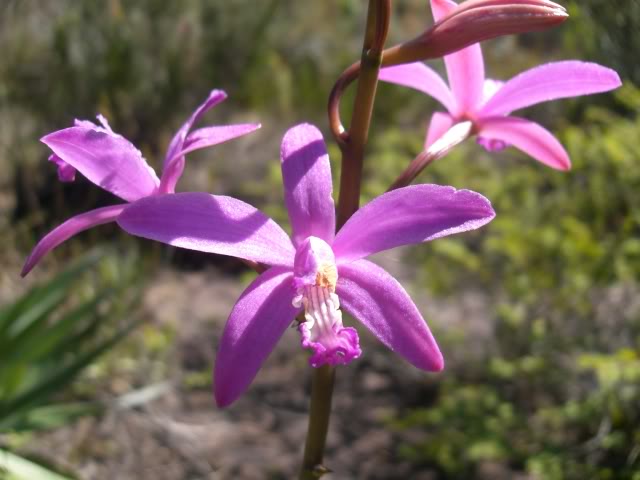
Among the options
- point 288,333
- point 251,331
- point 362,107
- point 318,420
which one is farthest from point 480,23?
point 288,333

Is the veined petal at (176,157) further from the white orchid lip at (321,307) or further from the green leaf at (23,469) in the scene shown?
the green leaf at (23,469)

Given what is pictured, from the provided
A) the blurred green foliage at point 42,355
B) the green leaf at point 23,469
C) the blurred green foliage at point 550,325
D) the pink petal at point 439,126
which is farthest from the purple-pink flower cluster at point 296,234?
the blurred green foliage at point 550,325

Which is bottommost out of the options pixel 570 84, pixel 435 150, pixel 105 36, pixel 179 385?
pixel 179 385

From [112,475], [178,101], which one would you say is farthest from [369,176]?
[112,475]

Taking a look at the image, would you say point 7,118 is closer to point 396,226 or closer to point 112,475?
point 112,475

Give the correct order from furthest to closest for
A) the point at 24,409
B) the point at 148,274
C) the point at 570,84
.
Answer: the point at 148,274 → the point at 24,409 → the point at 570,84

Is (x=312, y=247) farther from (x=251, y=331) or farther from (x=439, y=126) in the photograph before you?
(x=439, y=126)

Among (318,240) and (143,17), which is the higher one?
(143,17)
